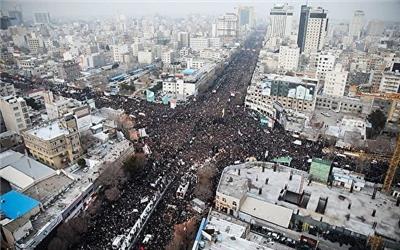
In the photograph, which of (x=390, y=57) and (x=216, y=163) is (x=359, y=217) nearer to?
(x=216, y=163)

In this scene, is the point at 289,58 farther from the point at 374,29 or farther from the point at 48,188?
the point at 374,29

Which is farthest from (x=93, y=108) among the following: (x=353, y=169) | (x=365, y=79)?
(x=365, y=79)

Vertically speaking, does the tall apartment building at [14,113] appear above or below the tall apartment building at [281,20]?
below

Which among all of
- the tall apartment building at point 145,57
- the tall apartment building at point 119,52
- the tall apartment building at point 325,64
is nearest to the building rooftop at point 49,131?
the tall apartment building at point 325,64

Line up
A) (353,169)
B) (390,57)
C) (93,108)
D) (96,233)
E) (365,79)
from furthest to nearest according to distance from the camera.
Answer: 1. (390,57)
2. (365,79)
3. (93,108)
4. (353,169)
5. (96,233)

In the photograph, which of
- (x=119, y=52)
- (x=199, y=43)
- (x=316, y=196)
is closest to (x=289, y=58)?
(x=199, y=43)

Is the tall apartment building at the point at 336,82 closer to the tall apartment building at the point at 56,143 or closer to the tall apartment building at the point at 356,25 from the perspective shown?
the tall apartment building at the point at 56,143
